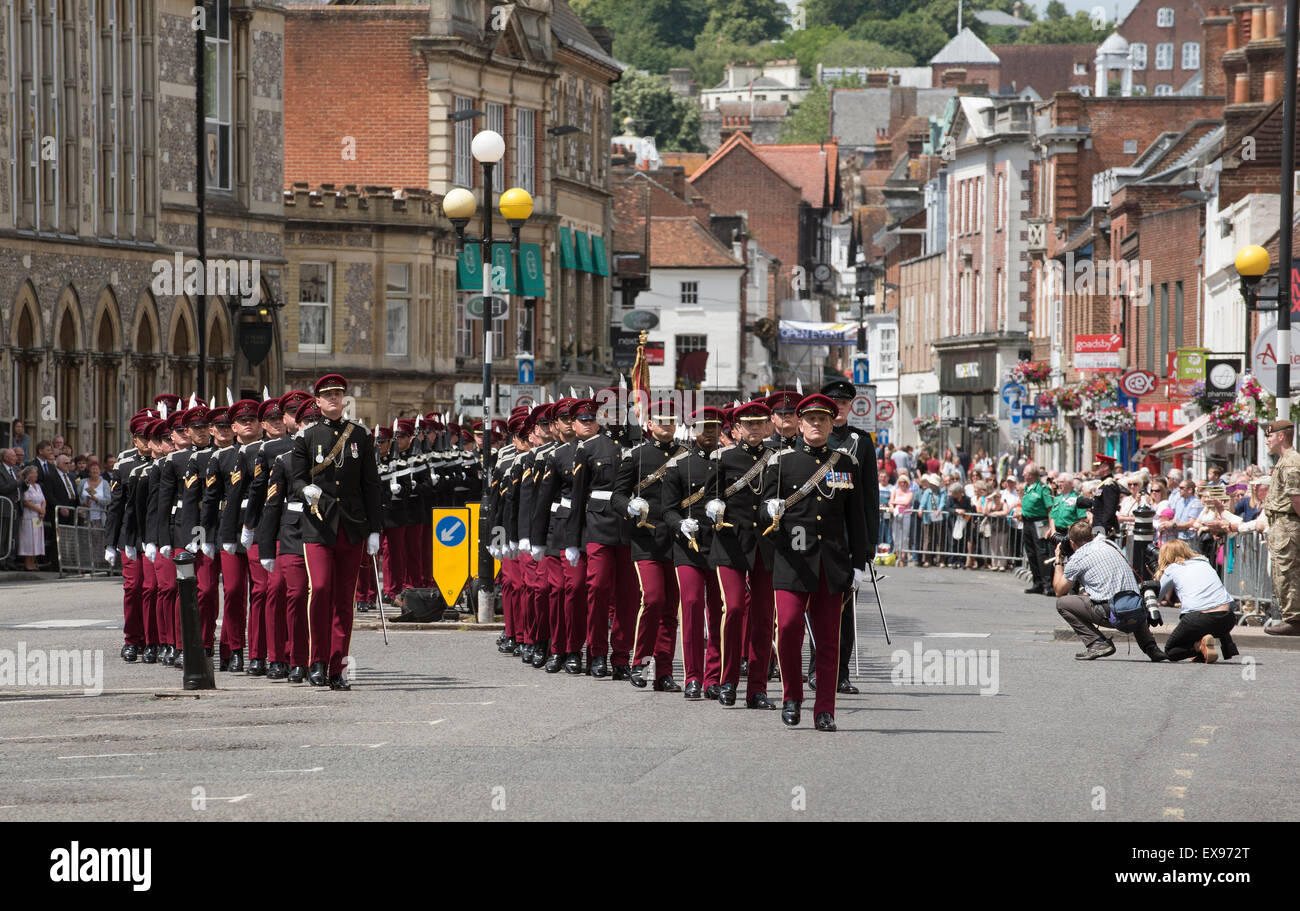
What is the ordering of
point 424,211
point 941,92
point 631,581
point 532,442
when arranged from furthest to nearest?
point 941,92, point 424,211, point 532,442, point 631,581

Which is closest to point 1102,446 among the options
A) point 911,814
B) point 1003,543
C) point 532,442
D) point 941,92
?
point 1003,543

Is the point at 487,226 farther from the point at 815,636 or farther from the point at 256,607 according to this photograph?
the point at 815,636

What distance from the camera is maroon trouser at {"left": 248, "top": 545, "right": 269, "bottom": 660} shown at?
703 inches

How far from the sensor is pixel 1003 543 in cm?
3753

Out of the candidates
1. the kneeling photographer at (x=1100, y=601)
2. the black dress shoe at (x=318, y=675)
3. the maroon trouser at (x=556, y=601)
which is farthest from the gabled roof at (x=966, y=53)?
the black dress shoe at (x=318, y=675)

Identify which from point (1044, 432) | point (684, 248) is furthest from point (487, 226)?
point (684, 248)

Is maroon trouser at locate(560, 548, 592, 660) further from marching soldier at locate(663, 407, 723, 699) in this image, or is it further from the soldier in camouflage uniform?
the soldier in camouflage uniform

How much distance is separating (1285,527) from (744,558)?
26.7 ft

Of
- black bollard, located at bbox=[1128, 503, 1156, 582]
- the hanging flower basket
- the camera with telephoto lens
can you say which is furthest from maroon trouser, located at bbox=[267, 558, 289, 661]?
the hanging flower basket

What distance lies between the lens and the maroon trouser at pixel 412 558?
83.7ft

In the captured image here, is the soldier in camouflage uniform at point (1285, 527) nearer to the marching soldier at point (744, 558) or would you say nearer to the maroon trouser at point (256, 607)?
the marching soldier at point (744, 558)

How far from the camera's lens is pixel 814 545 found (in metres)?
14.8
